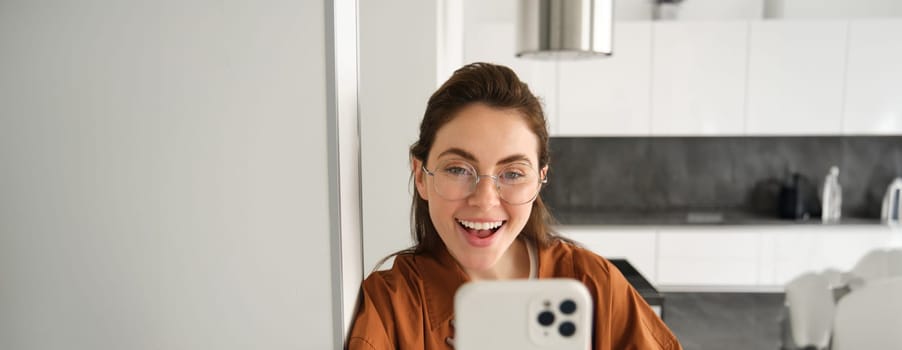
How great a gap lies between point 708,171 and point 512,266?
335cm

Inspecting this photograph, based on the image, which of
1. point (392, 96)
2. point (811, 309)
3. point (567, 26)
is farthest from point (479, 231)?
point (811, 309)

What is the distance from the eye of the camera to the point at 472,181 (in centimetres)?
84

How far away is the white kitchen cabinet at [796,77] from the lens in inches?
136

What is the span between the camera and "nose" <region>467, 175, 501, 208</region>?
83 centimetres

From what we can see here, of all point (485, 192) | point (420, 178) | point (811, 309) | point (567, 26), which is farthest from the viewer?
point (811, 309)

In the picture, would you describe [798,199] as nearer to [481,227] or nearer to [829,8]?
[829,8]

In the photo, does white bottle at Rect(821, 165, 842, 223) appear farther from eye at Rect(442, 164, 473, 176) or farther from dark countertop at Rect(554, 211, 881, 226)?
eye at Rect(442, 164, 473, 176)

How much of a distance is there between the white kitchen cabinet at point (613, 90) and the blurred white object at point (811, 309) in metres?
1.34

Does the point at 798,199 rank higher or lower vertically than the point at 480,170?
Result: lower

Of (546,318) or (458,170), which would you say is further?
(458,170)

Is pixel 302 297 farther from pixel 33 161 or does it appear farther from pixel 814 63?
pixel 814 63

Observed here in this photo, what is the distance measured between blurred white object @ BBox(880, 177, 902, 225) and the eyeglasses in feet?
12.3

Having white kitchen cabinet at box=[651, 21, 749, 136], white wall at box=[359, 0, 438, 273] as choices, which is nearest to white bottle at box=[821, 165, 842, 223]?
white kitchen cabinet at box=[651, 21, 749, 136]

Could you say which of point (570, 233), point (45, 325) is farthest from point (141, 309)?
point (570, 233)
